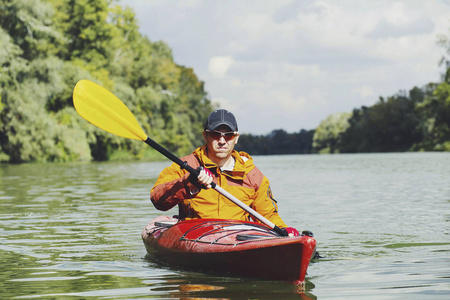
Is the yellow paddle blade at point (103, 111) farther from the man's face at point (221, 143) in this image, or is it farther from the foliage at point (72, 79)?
the foliage at point (72, 79)

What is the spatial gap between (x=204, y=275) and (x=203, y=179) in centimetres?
84

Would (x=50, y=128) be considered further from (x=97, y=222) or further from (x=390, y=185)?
(x=97, y=222)

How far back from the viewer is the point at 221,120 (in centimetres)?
593

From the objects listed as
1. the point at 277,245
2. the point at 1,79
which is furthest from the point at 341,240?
the point at 1,79

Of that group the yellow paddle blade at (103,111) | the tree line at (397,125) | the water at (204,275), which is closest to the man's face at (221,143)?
the water at (204,275)

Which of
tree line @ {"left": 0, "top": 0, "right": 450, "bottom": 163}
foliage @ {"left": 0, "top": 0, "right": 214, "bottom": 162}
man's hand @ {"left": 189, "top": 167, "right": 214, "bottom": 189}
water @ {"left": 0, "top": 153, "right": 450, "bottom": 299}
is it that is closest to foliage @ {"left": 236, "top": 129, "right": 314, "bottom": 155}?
tree line @ {"left": 0, "top": 0, "right": 450, "bottom": 163}

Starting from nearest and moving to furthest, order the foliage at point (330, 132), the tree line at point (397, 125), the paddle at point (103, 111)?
the paddle at point (103, 111) < the tree line at point (397, 125) < the foliage at point (330, 132)

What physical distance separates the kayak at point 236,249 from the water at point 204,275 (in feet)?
0.36

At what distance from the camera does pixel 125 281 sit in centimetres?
577

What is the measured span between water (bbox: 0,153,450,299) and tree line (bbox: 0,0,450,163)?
50.5ft

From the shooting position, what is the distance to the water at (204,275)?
5.34 meters

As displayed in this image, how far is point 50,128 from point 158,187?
83.1 feet

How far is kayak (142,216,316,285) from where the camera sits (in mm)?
5230

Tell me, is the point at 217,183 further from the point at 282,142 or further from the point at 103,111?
the point at 282,142
